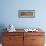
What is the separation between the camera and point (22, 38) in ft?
11.1

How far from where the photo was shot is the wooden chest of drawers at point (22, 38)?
3.37 metres

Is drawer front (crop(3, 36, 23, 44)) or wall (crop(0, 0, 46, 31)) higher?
wall (crop(0, 0, 46, 31))

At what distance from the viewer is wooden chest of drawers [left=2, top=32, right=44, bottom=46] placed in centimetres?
337

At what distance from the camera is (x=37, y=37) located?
338 centimetres

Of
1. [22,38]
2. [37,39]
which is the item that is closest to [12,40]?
[22,38]

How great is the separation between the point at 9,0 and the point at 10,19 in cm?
57

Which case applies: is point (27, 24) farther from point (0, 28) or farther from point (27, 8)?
point (0, 28)

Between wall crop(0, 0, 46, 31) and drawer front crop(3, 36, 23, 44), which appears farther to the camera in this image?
wall crop(0, 0, 46, 31)

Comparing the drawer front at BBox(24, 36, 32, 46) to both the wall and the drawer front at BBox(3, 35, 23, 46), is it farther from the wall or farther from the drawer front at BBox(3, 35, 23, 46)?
the wall

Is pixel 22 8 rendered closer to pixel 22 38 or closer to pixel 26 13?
pixel 26 13

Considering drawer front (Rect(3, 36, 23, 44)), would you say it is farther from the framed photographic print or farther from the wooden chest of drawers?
the framed photographic print

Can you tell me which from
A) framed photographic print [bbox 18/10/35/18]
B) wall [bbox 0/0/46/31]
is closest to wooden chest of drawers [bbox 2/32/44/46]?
wall [bbox 0/0/46/31]

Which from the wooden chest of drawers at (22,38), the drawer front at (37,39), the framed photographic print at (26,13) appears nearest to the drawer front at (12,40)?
the wooden chest of drawers at (22,38)

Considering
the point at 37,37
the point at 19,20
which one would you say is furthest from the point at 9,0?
the point at 37,37
